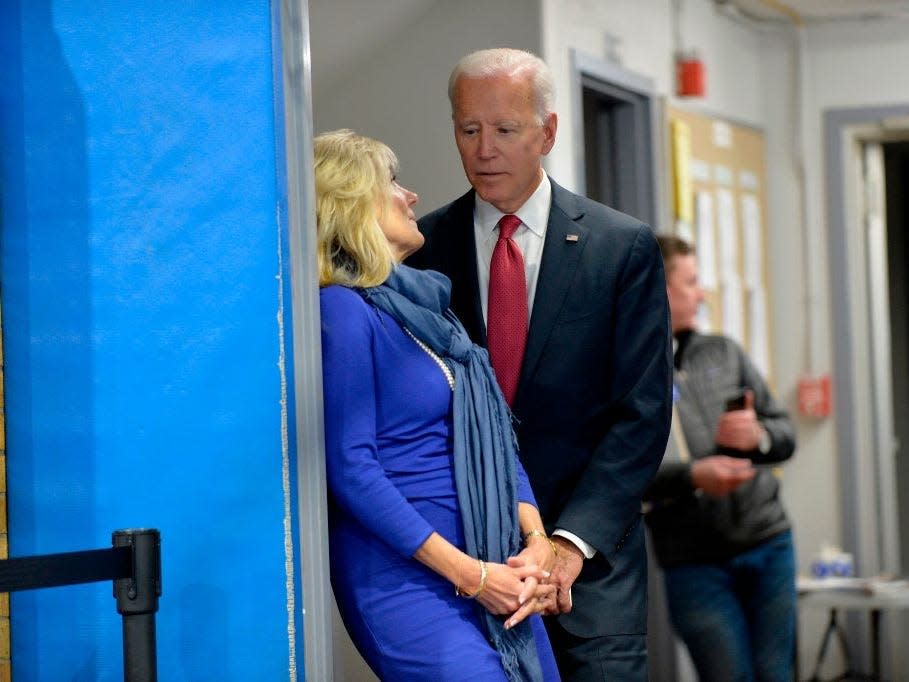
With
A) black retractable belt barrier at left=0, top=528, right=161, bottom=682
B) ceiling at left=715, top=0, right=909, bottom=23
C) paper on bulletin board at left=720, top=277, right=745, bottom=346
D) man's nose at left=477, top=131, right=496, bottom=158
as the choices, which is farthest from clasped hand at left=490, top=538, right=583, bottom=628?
ceiling at left=715, top=0, right=909, bottom=23

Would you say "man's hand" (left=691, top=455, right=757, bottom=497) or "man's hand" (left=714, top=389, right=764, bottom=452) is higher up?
"man's hand" (left=714, top=389, right=764, bottom=452)

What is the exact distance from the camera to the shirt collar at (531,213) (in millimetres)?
2363

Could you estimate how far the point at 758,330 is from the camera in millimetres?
5500

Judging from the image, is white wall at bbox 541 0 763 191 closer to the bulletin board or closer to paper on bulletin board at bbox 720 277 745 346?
the bulletin board

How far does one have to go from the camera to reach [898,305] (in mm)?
7336

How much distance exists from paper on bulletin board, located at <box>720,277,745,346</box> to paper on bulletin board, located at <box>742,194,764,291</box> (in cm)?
14

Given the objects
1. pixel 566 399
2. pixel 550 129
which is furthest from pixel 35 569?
pixel 550 129

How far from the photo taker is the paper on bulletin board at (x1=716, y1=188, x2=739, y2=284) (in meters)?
5.14

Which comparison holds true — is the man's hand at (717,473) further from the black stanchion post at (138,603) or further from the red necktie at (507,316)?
the black stanchion post at (138,603)

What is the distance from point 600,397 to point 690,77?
273cm

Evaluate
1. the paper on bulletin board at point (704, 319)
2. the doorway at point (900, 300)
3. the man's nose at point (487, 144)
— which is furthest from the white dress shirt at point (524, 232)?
the doorway at point (900, 300)

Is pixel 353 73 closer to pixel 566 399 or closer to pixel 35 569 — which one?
pixel 566 399

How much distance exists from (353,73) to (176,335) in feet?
6.32

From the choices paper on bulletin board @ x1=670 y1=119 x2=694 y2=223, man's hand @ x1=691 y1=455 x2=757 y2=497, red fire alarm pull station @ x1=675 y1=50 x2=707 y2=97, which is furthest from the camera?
red fire alarm pull station @ x1=675 y1=50 x2=707 y2=97
